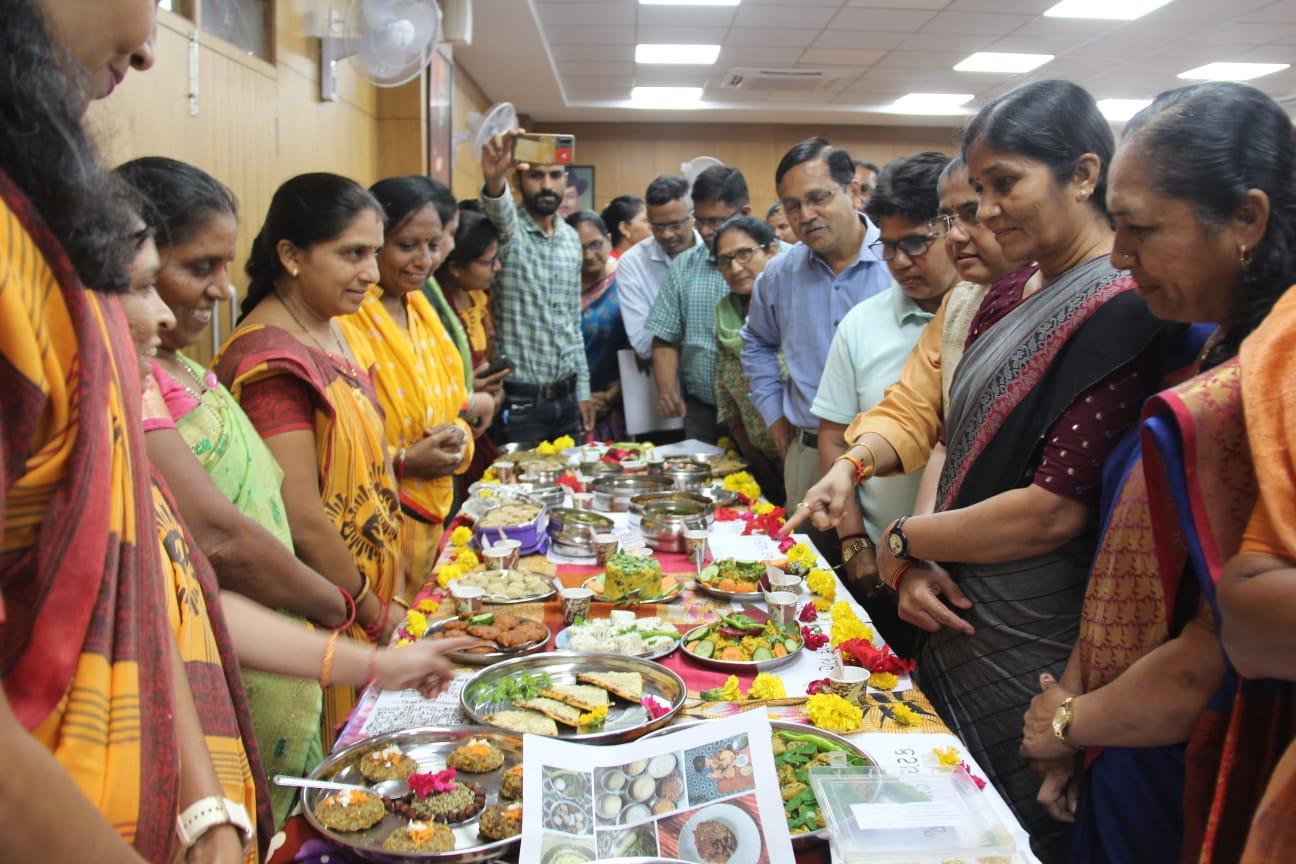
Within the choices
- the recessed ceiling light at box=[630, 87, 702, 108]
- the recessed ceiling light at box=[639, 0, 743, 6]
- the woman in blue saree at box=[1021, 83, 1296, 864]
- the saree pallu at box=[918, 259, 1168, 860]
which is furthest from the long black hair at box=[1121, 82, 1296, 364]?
the recessed ceiling light at box=[630, 87, 702, 108]

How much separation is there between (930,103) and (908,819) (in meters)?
10.6

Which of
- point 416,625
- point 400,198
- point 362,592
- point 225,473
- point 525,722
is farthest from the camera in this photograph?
point 400,198

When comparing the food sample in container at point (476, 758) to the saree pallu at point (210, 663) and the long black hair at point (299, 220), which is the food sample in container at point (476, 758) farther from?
the long black hair at point (299, 220)

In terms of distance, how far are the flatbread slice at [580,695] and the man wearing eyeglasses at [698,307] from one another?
2.96 meters

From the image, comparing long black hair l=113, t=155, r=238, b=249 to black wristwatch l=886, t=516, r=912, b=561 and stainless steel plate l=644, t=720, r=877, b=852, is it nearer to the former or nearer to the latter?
stainless steel plate l=644, t=720, r=877, b=852

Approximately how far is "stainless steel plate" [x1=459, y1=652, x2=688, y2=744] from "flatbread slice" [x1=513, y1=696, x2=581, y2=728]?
0.02 m

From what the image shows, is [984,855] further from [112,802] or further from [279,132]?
[279,132]

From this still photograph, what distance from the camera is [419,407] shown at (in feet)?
9.14

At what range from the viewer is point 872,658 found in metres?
1.55

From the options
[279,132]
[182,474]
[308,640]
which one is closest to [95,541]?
[308,640]

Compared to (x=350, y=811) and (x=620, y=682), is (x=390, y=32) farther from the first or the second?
(x=350, y=811)

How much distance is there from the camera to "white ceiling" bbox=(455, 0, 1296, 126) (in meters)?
7.04

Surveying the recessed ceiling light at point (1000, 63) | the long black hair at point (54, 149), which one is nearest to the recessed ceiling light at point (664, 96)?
the recessed ceiling light at point (1000, 63)

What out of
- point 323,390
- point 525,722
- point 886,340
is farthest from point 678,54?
point 525,722
